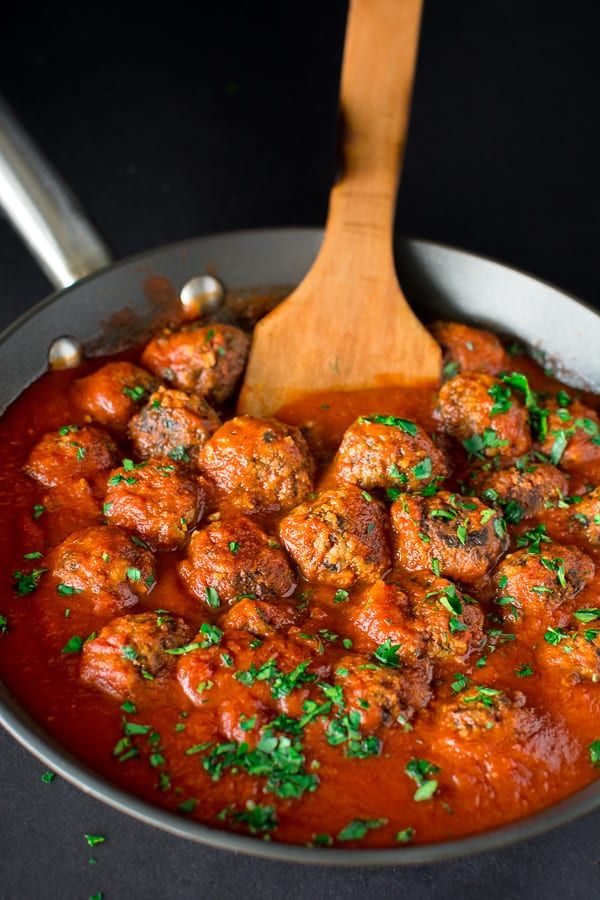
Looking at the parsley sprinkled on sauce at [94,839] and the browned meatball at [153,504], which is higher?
the browned meatball at [153,504]

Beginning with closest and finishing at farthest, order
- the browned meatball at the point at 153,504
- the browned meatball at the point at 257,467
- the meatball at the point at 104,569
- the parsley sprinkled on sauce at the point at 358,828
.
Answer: the parsley sprinkled on sauce at the point at 358,828, the meatball at the point at 104,569, the browned meatball at the point at 153,504, the browned meatball at the point at 257,467

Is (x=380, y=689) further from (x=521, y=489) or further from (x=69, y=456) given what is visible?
(x=69, y=456)

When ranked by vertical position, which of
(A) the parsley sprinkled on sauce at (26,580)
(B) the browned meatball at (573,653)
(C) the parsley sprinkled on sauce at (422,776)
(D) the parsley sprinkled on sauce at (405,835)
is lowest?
(D) the parsley sprinkled on sauce at (405,835)

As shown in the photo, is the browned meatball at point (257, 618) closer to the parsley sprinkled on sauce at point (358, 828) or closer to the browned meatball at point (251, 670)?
the browned meatball at point (251, 670)

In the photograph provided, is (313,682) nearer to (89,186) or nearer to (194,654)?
(194,654)

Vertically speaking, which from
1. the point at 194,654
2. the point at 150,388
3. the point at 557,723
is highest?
the point at 150,388

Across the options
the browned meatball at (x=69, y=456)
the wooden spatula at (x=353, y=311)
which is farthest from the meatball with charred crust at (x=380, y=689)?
the wooden spatula at (x=353, y=311)

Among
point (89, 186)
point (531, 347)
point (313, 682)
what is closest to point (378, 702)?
point (313, 682)
